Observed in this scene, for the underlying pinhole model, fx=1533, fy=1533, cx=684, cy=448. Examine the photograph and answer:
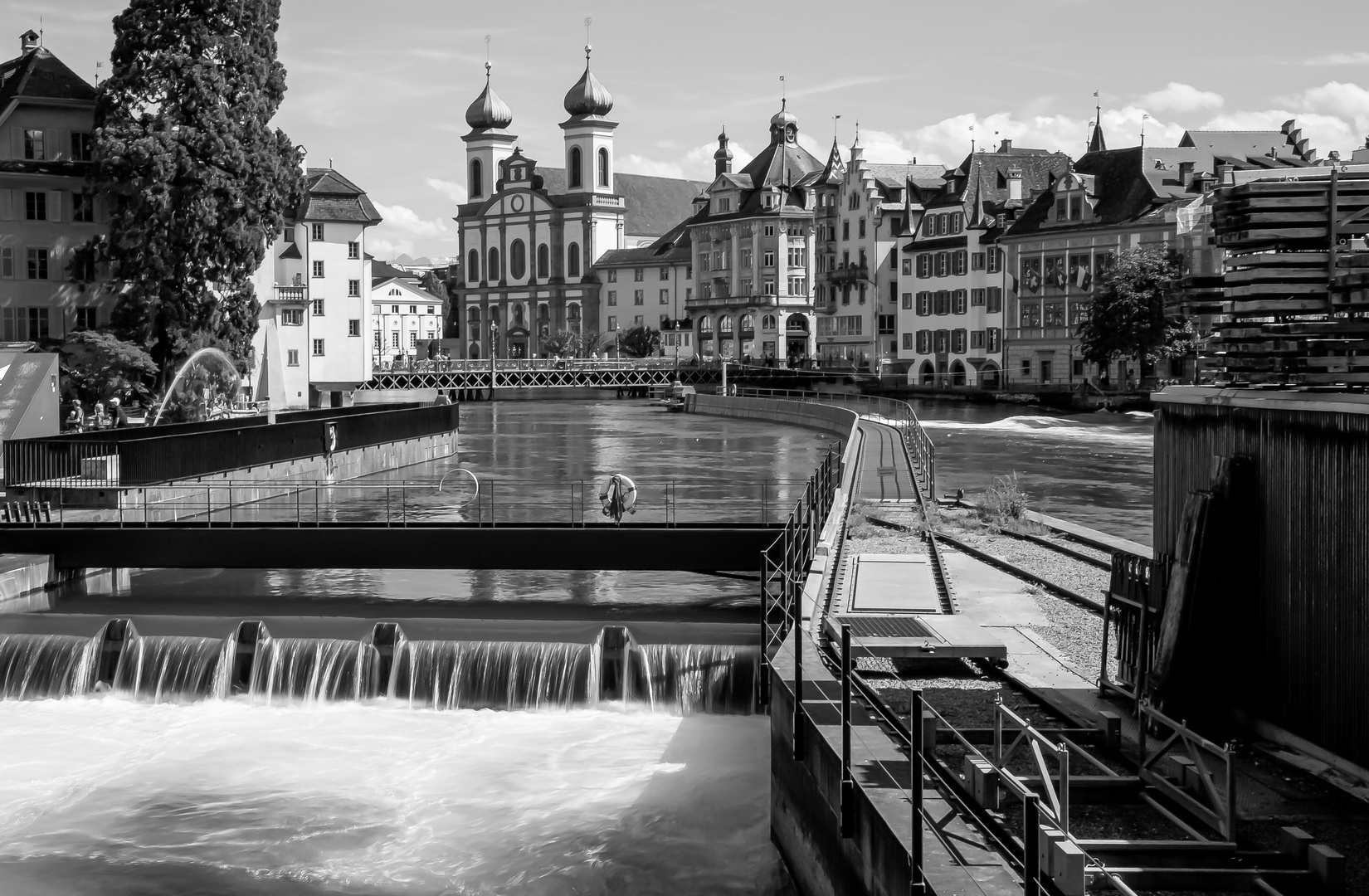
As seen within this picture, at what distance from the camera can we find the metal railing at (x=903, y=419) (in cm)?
3556

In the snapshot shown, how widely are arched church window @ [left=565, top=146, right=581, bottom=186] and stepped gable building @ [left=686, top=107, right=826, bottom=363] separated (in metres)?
27.4

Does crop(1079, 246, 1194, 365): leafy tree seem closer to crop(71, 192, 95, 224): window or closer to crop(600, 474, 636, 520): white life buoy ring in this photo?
crop(71, 192, 95, 224): window

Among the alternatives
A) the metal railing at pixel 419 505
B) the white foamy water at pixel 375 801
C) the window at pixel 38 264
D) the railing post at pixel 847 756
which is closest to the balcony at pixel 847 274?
the window at pixel 38 264

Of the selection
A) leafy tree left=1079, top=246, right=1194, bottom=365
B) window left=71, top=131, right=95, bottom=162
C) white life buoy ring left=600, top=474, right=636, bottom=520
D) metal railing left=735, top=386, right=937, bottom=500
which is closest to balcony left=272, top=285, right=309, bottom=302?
window left=71, top=131, right=95, bottom=162

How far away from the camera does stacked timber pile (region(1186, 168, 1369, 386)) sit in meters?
13.0

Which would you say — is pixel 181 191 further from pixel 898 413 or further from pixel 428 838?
pixel 428 838

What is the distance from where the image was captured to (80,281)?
58906mm

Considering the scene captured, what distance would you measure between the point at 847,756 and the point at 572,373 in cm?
11704

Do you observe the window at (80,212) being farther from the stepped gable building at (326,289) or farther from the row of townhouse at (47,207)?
the stepped gable building at (326,289)

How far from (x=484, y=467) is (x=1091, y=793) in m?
44.1

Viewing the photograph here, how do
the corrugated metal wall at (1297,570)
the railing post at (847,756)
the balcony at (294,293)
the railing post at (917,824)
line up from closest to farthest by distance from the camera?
the railing post at (917,824)
the railing post at (847,756)
the corrugated metal wall at (1297,570)
the balcony at (294,293)

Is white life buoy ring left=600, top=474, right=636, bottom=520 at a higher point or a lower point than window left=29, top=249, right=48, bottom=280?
lower

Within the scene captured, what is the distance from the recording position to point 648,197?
186m

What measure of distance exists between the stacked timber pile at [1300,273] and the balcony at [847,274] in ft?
353
